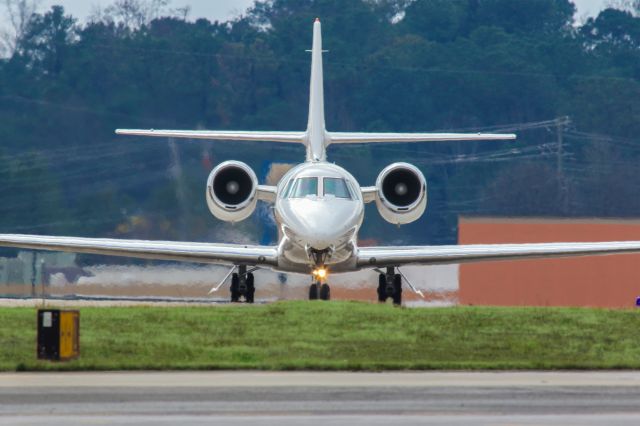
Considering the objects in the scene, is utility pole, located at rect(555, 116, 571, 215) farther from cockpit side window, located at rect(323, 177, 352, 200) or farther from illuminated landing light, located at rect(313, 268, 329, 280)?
illuminated landing light, located at rect(313, 268, 329, 280)

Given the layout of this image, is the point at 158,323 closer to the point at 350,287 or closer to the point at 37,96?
the point at 350,287

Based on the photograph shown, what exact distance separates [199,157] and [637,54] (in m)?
19.0

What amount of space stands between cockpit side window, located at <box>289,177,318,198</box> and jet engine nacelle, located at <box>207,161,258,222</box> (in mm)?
1185

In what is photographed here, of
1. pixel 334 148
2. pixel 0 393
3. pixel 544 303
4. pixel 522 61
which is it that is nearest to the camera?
pixel 0 393

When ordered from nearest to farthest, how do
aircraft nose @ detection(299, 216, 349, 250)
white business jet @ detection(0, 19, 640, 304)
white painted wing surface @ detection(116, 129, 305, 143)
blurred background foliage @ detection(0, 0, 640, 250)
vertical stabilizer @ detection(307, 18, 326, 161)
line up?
aircraft nose @ detection(299, 216, 349, 250) → white business jet @ detection(0, 19, 640, 304) → white painted wing surface @ detection(116, 129, 305, 143) → vertical stabilizer @ detection(307, 18, 326, 161) → blurred background foliage @ detection(0, 0, 640, 250)

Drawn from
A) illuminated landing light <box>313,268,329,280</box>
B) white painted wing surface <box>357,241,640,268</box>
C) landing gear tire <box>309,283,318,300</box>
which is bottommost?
landing gear tire <box>309,283,318,300</box>

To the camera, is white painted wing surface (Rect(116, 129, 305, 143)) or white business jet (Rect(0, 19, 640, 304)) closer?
white business jet (Rect(0, 19, 640, 304))

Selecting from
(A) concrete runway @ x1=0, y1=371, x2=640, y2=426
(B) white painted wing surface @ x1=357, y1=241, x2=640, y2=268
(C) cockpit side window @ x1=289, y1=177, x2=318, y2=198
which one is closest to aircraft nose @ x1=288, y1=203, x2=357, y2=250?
(C) cockpit side window @ x1=289, y1=177, x2=318, y2=198

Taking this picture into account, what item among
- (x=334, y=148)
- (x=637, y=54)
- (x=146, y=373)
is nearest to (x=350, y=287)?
(x=334, y=148)

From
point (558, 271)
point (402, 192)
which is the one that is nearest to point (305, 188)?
point (402, 192)

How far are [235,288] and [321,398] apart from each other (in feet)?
50.5

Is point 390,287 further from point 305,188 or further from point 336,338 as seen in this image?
point 336,338

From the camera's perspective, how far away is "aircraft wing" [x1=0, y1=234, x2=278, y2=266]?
26.6 m

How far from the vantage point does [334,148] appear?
119 feet
